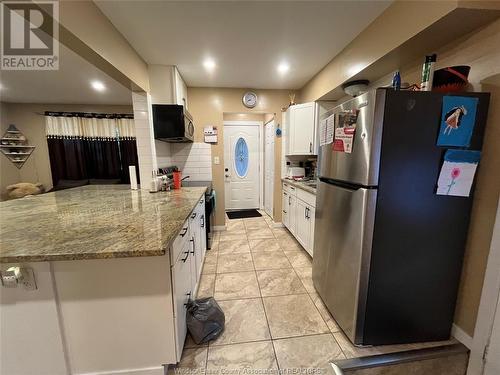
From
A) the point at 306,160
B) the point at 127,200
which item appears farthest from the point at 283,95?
the point at 127,200

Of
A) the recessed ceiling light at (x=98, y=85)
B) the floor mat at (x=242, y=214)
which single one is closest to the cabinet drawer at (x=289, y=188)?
the floor mat at (x=242, y=214)

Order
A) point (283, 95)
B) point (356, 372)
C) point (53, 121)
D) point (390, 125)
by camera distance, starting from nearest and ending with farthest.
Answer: point (390, 125)
point (356, 372)
point (283, 95)
point (53, 121)

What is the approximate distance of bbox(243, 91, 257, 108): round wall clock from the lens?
11.4ft

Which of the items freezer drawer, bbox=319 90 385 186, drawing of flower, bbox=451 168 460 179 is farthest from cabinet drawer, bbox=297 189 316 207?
drawing of flower, bbox=451 168 460 179

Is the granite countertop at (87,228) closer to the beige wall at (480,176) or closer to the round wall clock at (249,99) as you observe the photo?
the beige wall at (480,176)

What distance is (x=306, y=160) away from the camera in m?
3.67

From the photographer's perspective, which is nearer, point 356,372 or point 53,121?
point 356,372

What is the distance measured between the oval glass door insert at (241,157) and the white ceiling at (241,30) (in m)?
2.04

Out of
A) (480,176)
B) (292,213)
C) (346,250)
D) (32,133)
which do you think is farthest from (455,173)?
(32,133)

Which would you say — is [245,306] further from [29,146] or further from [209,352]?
[29,146]

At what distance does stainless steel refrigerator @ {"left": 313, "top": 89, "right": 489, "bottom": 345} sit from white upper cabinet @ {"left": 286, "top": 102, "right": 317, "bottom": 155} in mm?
1594

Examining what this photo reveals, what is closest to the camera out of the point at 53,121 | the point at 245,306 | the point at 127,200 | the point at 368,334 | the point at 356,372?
the point at 356,372

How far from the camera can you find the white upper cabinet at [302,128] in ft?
10.0

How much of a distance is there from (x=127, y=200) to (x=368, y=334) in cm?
222
